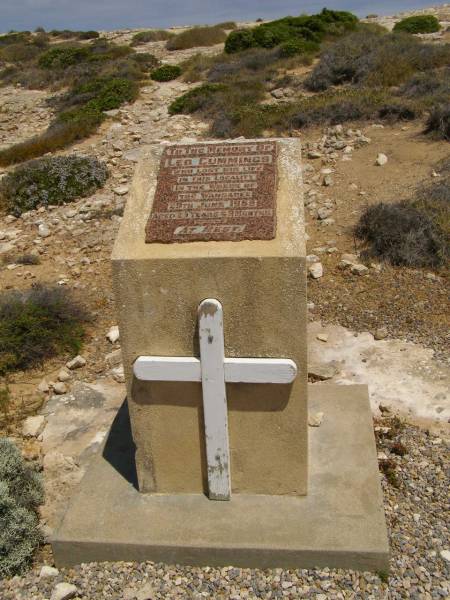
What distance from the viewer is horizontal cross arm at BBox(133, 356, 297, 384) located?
9.20ft

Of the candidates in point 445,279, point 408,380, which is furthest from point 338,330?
point 445,279

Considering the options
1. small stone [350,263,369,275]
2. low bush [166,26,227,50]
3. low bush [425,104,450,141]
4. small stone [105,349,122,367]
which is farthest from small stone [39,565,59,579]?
low bush [166,26,227,50]

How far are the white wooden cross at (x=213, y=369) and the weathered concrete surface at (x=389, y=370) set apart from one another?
1822 mm

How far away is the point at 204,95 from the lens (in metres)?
13.6

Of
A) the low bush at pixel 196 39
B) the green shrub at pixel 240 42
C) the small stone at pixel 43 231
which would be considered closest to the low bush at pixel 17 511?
the small stone at pixel 43 231

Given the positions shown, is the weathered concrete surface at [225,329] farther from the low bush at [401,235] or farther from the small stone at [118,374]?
the low bush at [401,235]

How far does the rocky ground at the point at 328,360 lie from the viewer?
9.68 ft

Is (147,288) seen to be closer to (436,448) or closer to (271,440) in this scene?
(271,440)

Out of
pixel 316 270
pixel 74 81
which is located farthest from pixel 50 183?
pixel 74 81

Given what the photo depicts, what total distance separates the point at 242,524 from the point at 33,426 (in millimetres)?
2065

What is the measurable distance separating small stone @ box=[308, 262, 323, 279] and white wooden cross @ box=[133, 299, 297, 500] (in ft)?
12.0

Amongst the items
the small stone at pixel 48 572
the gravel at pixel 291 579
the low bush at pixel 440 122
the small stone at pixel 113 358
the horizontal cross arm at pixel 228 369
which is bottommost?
the small stone at pixel 113 358

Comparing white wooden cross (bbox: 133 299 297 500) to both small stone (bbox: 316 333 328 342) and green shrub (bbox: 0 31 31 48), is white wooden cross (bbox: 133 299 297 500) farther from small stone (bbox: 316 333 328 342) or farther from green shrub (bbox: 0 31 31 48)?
green shrub (bbox: 0 31 31 48)

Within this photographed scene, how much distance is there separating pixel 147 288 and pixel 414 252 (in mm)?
4341
